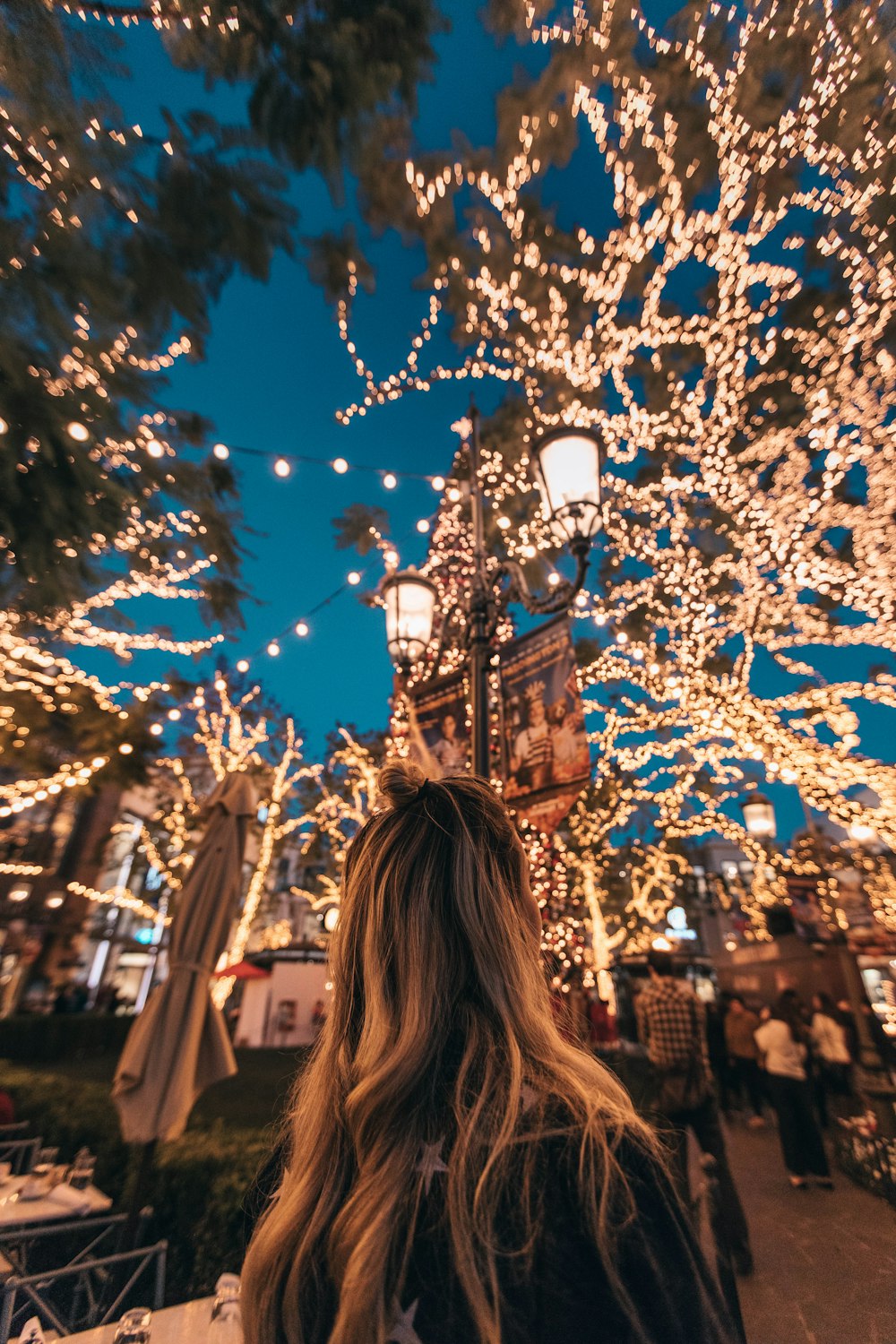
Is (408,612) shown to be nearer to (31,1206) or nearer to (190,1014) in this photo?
(190,1014)

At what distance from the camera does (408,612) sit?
504 cm

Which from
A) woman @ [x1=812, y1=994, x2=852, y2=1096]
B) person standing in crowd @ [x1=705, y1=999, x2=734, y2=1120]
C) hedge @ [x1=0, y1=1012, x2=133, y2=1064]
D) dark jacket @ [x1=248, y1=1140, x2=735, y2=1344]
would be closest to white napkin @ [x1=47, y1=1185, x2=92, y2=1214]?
dark jacket @ [x1=248, y1=1140, x2=735, y2=1344]

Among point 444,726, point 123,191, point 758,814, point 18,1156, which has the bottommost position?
point 18,1156

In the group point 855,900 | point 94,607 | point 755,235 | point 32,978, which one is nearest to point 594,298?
point 755,235

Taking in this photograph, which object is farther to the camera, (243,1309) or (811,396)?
(811,396)

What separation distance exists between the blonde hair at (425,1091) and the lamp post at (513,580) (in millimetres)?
2427

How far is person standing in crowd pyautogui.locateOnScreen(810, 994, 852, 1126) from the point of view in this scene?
809 cm

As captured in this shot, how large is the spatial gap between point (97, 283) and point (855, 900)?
1532 centimetres

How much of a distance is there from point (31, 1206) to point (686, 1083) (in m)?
5.20

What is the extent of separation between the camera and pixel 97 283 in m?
3.79

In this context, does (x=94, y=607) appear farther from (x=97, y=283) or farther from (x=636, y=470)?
(x=636, y=470)

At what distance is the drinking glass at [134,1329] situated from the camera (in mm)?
1998

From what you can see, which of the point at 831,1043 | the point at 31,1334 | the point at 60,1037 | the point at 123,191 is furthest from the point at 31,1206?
the point at 60,1037

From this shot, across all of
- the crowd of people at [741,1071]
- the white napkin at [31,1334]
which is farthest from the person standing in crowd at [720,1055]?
the white napkin at [31,1334]
